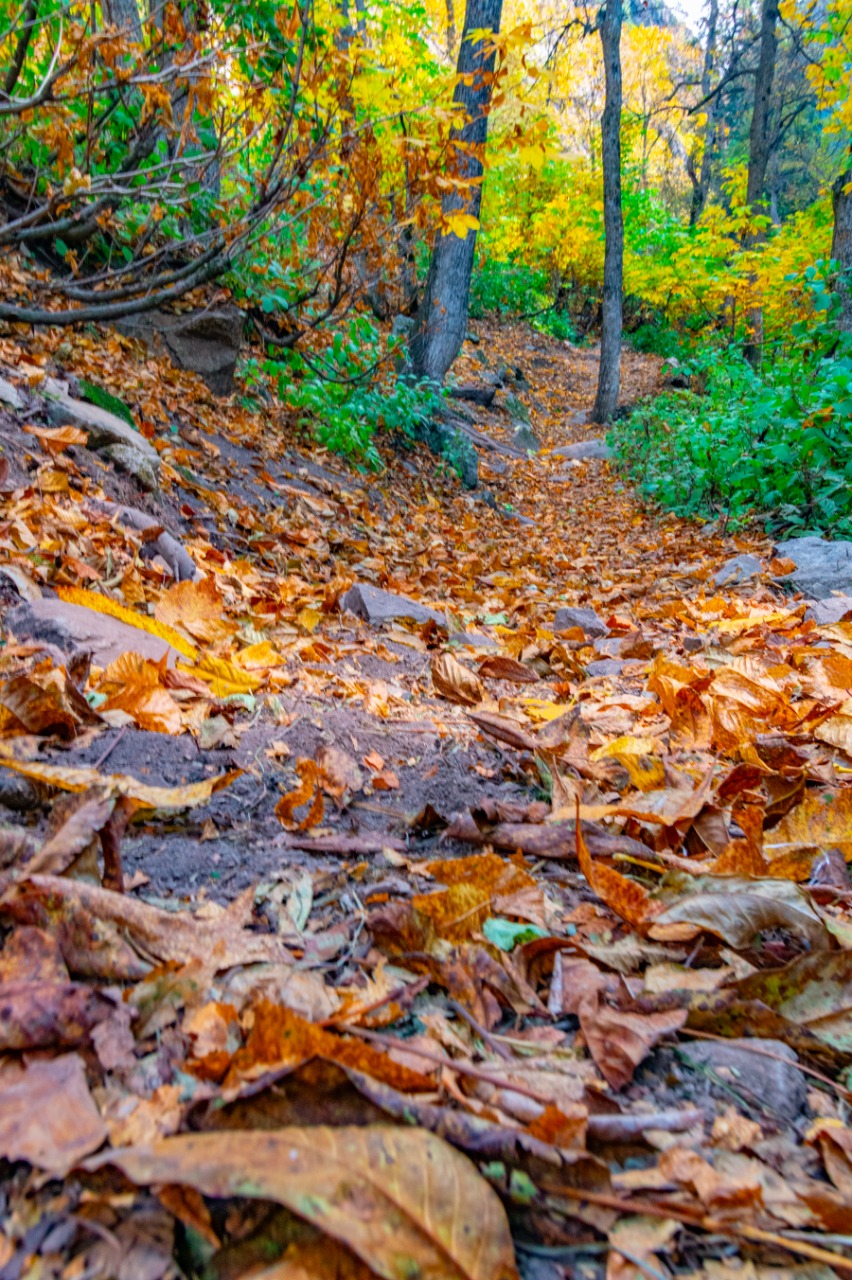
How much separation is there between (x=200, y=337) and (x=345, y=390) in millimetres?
1275

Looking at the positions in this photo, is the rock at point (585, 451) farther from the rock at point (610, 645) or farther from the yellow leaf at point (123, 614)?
the yellow leaf at point (123, 614)

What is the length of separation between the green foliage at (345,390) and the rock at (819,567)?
11.1 ft

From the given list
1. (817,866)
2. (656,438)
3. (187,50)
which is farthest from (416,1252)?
(656,438)

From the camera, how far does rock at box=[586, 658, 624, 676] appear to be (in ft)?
9.51

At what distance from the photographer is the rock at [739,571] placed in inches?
173

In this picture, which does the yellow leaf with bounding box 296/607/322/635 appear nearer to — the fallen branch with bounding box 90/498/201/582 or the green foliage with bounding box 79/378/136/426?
the fallen branch with bounding box 90/498/201/582

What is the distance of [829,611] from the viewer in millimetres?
3365

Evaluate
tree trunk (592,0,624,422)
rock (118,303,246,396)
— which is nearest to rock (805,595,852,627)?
rock (118,303,246,396)

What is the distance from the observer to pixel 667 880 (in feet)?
3.82

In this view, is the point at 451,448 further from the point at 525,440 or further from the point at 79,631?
the point at 79,631

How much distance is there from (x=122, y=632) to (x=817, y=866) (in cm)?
174

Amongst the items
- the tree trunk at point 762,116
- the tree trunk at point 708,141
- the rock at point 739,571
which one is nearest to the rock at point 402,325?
the tree trunk at point 762,116

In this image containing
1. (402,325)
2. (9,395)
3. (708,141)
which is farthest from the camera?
(708,141)

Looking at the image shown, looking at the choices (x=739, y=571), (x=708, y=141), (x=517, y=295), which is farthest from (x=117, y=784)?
(x=708, y=141)
